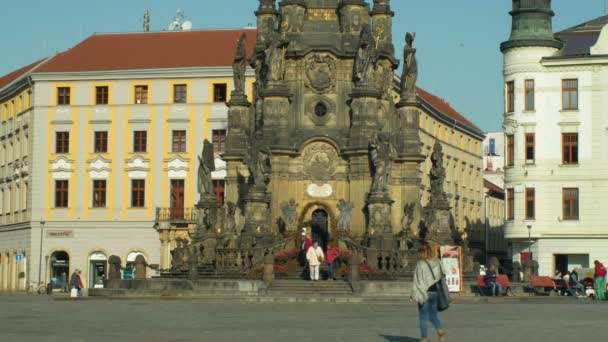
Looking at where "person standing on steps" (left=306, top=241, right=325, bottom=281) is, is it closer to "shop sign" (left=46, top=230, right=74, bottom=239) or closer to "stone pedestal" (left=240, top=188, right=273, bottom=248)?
"stone pedestal" (left=240, top=188, right=273, bottom=248)

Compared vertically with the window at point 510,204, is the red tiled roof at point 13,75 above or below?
above

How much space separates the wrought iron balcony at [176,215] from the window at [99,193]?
14.3 ft

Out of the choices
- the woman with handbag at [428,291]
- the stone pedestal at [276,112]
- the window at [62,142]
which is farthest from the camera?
the window at [62,142]

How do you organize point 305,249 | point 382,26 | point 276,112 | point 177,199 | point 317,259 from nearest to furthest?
point 317,259, point 305,249, point 276,112, point 382,26, point 177,199

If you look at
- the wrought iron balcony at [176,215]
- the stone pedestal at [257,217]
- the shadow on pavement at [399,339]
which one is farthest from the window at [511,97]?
the shadow on pavement at [399,339]

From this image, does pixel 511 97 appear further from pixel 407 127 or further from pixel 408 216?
pixel 408 216

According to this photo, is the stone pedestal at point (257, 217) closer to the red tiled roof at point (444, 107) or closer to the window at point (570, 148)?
the window at point (570, 148)

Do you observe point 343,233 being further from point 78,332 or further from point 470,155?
point 470,155

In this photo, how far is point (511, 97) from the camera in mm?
71188

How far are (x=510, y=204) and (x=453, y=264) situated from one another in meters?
28.8

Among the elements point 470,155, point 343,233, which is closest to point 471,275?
point 343,233

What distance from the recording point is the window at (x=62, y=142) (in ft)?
284

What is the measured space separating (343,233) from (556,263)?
2358cm

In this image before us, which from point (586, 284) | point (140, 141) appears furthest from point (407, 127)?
point (140, 141)
